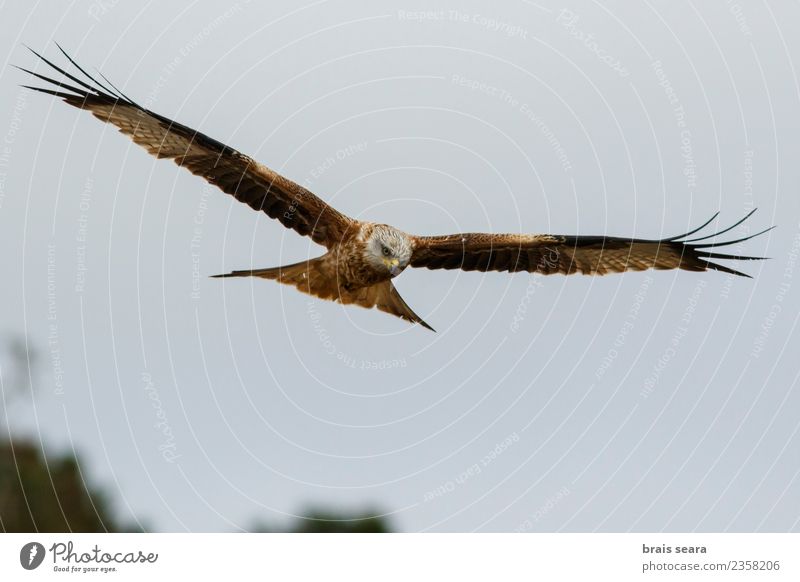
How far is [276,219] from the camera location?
14352 mm

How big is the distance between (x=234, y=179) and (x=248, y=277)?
1.12m

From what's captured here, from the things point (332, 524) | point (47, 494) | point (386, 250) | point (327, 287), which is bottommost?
point (332, 524)

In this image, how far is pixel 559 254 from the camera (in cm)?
1509

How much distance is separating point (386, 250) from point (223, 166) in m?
1.71

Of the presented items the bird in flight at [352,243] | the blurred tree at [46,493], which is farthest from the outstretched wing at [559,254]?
the blurred tree at [46,493]

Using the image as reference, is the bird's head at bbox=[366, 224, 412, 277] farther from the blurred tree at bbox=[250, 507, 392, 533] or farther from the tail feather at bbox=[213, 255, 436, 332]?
the blurred tree at bbox=[250, 507, 392, 533]

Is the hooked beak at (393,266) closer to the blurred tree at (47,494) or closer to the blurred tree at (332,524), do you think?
the blurred tree at (47,494)

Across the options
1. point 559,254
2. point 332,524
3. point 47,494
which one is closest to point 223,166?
point 559,254

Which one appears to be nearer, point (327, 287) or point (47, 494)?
point (327, 287)

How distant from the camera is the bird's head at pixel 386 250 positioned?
14.0 meters

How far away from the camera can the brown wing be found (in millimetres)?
13578

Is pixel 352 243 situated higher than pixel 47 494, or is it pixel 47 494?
pixel 352 243

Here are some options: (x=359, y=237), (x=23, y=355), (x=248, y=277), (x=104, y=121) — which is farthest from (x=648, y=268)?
(x=23, y=355)

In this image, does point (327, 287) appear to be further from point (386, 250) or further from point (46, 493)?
point (46, 493)
